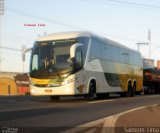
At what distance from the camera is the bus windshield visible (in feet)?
78.1

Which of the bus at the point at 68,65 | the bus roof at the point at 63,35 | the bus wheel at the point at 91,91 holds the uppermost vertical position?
the bus roof at the point at 63,35

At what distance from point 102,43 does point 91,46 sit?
7.96ft

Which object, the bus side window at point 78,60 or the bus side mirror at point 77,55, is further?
the bus side window at point 78,60

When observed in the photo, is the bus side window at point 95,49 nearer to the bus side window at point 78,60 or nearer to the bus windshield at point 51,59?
the bus side window at point 78,60

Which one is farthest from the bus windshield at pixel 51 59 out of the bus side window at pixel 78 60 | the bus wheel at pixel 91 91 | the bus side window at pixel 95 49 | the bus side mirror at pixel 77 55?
the bus wheel at pixel 91 91

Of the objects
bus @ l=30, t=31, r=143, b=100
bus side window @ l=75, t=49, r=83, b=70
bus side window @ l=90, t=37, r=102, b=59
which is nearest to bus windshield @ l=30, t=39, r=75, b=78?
bus @ l=30, t=31, r=143, b=100

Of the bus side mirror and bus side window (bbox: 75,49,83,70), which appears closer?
the bus side mirror

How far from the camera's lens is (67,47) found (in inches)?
950

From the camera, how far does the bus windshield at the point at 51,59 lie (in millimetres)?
23797

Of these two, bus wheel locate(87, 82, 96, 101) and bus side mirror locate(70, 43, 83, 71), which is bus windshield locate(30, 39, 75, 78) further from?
bus wheel locate(87, 82, 96, 101)

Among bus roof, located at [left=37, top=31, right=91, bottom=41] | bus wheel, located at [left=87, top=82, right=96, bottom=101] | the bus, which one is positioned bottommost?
bus wheel, located at [left=87, top=82, right=96, bottom=101]

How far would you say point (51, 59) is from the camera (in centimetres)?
2402

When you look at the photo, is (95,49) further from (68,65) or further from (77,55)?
(68,65)

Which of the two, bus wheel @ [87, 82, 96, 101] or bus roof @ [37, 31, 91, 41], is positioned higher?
bus roof @ [37, 31, 91, 41]
